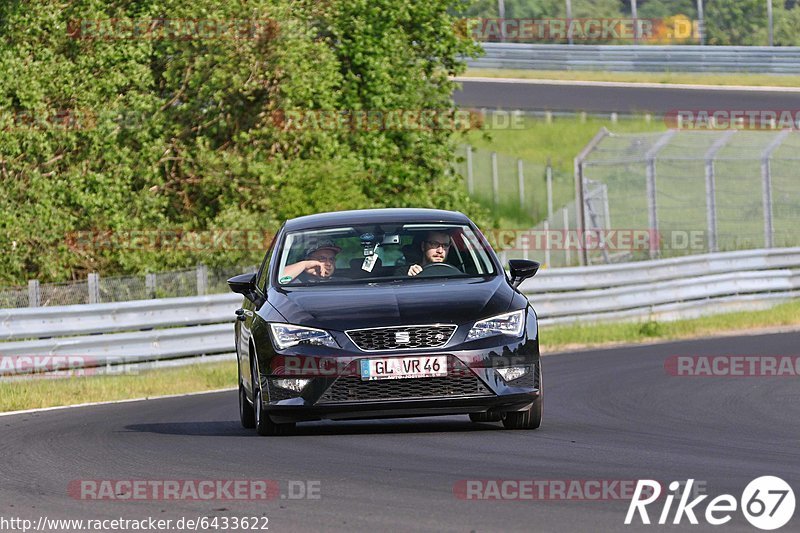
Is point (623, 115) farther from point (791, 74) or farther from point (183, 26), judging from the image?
point (183, 26)

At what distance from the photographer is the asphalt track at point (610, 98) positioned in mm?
45375

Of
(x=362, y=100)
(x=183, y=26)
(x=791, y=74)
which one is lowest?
(x=791, y=74)

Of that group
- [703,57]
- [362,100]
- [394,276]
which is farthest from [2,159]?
[703,57]

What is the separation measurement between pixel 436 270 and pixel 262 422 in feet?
5.17

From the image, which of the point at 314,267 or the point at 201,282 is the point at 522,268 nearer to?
the point at 314,267

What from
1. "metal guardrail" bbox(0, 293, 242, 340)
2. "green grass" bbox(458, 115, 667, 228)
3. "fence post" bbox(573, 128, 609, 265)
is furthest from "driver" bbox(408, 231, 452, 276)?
"green grass" bbox(458, 115, 667, 228)

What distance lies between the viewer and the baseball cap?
11.5m

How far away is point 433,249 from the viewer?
452 inches

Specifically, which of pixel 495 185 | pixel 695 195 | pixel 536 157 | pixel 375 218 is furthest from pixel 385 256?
pixel 536 157

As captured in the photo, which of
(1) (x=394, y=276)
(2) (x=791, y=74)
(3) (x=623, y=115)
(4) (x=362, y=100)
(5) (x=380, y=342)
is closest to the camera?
(5) (x=380, y=342)

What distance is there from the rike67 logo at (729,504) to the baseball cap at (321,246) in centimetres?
419

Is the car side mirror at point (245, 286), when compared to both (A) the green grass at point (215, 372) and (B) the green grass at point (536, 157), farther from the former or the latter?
(B) the green grass at point (536, 157)

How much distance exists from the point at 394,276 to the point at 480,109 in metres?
35.6

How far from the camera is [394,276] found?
36.8ft
